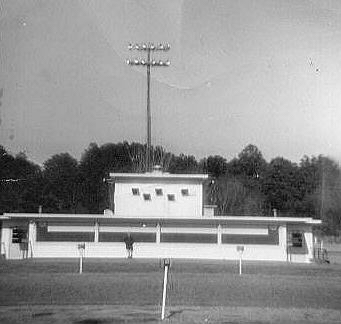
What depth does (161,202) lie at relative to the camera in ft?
125

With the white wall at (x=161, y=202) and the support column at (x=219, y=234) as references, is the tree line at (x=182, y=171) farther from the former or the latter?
the support column at (x=219, y=234)

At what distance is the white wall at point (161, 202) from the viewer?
37.9m

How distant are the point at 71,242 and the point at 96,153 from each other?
4924 centimetres

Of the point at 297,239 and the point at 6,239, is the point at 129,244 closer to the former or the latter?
the point at 6,239

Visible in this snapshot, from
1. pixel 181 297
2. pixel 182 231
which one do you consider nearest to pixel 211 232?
pixel 182 231

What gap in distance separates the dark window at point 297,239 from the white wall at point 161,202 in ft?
20.1

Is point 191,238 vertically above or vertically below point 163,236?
below

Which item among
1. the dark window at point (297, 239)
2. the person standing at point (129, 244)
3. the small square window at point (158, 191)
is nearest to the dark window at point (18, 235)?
the person standing at point (129, 244)

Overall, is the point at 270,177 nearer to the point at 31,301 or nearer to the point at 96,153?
the point at 96,153

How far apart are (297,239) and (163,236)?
8183 mm

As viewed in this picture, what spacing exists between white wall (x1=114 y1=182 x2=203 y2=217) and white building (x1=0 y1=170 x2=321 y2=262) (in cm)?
109

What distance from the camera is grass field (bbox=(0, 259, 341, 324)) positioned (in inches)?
471

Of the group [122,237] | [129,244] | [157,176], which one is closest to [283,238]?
[157,176]

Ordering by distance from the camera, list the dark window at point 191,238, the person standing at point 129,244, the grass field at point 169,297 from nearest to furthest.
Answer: the grass field at point 169,297 → the person standing at point 129,244 → the dark window at point 191,238
